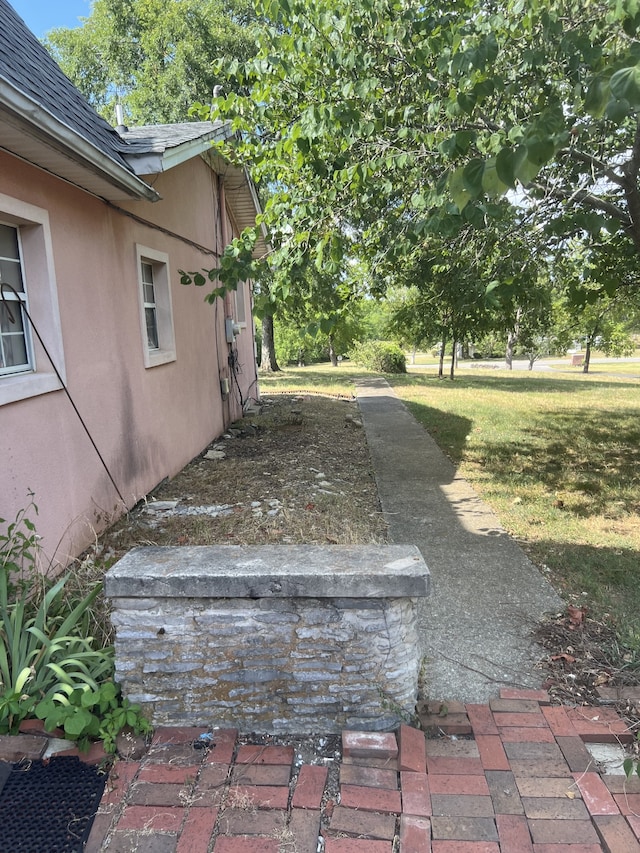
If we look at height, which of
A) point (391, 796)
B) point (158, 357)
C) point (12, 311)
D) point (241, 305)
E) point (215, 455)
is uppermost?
point (241, 305)

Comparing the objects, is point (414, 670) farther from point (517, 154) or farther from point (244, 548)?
point (517, 154)

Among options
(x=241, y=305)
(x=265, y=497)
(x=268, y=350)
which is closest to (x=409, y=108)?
(x=265, y=497)

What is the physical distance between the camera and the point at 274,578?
2334 mm

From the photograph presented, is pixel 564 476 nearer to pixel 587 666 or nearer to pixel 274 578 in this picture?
pixel 587 666

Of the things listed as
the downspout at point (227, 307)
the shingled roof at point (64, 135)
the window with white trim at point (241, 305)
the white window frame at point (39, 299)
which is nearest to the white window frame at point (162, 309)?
the shingled roof at point (64, 135)

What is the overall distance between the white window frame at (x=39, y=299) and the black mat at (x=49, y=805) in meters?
2.29

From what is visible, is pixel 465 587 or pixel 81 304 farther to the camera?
pixel 81 304

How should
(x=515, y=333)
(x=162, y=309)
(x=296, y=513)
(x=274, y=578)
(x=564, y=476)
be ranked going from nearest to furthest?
(x=274, y=578) < (x=296, y=513) < (x=162, y=309) < (x=564, y=476) < (x=515, y=333)

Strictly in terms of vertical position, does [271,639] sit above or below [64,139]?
below

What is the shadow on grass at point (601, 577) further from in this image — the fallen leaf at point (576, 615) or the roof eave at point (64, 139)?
the roof eave at point (64, 139)

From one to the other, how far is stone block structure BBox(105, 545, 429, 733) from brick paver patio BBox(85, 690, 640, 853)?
0.12m

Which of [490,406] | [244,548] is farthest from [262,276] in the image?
[490,406]

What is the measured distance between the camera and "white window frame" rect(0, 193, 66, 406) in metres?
3.79

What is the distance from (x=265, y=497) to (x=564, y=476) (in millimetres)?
3824
